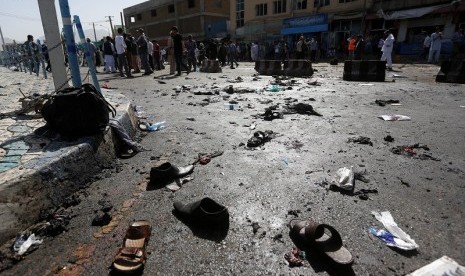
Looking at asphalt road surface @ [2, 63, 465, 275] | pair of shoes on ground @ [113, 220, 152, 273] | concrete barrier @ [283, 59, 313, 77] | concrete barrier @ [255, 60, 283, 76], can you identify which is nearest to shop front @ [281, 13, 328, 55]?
concrete barrier @ [255, 60, 283, 76]

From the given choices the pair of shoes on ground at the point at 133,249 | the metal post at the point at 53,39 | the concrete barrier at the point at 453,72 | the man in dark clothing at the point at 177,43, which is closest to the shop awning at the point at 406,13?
the concrete barrier at the point at 453,72

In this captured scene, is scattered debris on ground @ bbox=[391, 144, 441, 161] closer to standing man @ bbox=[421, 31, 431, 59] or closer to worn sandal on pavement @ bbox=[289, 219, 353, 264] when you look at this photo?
worn sandal on pavement @ bbox=[289, 219, 353, 264]

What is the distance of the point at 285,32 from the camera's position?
32.7 meters

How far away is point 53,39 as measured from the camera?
177 inches

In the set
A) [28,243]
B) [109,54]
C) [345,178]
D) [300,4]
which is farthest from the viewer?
[300,4]

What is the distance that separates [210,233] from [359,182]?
5.29 ft

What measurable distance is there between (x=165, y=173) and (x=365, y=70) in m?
10.2

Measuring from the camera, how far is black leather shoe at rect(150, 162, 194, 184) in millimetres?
2879

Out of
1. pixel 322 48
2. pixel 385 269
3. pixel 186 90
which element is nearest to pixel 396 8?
pixel 322 48

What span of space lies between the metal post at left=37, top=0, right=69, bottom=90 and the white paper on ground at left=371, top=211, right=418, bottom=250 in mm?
4342

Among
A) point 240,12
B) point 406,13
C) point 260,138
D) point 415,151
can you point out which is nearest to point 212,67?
point 260,138

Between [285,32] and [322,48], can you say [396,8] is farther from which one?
[285,32]

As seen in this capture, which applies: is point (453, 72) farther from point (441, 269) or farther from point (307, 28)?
point (307, 28)

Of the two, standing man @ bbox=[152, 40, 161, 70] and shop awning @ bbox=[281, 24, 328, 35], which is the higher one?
shop awning @ bbox=[281, 24, 328, 35]
